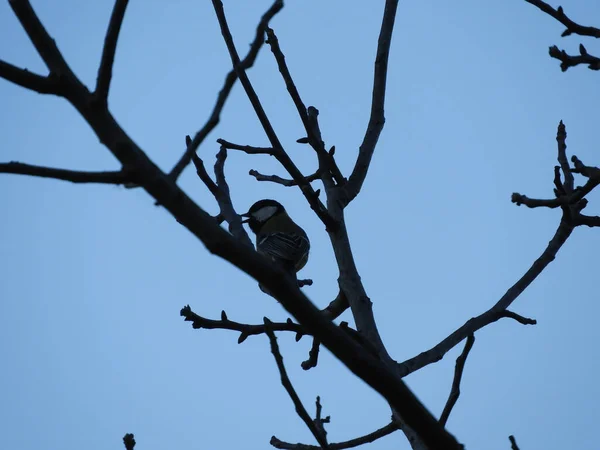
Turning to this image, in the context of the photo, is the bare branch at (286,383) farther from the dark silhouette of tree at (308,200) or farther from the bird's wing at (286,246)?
the bird's wing at (286,246)

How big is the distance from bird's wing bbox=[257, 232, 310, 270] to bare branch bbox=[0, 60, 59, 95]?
5298 millimetres

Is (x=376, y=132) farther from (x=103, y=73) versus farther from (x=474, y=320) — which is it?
(x=103, y=73)

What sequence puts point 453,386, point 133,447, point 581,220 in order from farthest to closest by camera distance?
point 581,220
point 453,386
point 133,447

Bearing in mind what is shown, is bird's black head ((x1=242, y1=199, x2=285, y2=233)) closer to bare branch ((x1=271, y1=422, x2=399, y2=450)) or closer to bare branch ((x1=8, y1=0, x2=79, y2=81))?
bare branch ((x1=271, y1=422, x2=399, y2=450))

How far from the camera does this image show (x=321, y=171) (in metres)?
3.46

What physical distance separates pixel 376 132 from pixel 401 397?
2.21 meters

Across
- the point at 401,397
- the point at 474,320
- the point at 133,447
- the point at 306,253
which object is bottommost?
the point at 401,397

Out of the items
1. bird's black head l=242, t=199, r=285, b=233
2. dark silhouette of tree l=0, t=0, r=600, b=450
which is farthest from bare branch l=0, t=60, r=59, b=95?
bird's black head l=242, t=199, r=285, b=233

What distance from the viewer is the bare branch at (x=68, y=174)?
1498 mm

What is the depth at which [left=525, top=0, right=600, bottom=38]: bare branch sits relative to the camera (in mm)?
2491

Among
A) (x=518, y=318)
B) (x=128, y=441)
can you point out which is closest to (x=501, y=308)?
(x=518, y=318)

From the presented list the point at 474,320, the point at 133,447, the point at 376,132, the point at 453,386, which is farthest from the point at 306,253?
the point at 133,447

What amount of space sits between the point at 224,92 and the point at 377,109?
209 centimetres

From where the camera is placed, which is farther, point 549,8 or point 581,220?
point 581,220
